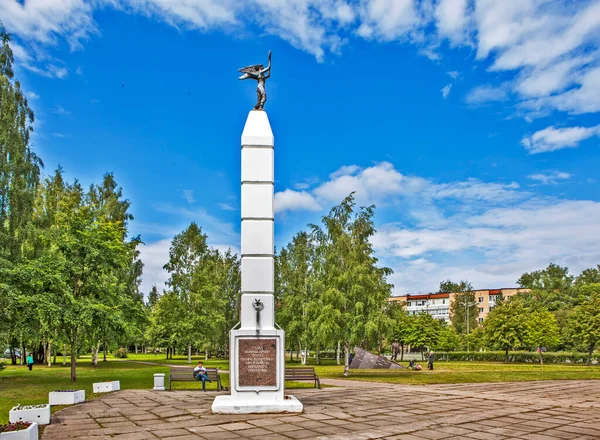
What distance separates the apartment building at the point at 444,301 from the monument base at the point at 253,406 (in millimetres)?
82690

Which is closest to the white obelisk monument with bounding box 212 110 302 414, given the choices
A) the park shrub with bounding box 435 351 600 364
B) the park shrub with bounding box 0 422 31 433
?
the park shrub with bounding box 0 422 31 433

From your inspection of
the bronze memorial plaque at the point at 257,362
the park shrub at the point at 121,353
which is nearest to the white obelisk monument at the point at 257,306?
the bronze memorial plaque at the point at 257,362

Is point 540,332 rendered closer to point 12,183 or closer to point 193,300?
point 193,300

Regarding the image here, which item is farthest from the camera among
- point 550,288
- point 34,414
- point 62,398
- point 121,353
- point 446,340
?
point 550,288

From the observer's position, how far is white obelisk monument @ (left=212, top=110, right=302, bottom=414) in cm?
1155

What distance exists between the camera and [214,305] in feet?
144

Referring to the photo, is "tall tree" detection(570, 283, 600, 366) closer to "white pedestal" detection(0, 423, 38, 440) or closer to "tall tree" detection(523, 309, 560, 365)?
"tall tree" detection(523, 309, 560, 365)

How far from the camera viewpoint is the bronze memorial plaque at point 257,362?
1163 centimetres

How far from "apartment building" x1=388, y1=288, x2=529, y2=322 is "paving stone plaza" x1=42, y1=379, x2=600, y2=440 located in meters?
79.2

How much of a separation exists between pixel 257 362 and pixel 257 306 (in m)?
1.27

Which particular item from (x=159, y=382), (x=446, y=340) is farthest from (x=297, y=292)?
(x=159, y=382)

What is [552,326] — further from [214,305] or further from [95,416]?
[95,416]

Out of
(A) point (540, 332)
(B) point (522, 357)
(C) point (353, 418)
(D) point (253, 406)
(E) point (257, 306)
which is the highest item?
(E) point (257, 306)

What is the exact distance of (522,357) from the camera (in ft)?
167
